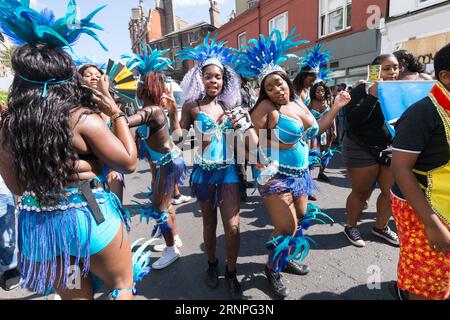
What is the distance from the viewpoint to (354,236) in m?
3.10

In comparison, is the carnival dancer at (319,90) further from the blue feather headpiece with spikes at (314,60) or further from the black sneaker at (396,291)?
the black sneaker at (396,291)

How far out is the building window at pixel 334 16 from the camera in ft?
33.7

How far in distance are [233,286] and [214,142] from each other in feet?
4.27

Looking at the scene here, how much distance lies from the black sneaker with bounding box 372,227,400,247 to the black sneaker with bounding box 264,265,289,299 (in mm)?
1515

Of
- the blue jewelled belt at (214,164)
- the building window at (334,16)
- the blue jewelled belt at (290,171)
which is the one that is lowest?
the blue jewelled belt at (290,171)

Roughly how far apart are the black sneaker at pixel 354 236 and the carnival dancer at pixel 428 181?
59.0 inches

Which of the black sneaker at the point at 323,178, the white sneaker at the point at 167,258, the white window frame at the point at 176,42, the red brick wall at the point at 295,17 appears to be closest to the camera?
the white sneaker at the point at 167,258

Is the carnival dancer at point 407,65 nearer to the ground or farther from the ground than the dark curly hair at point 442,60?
farther from the ground

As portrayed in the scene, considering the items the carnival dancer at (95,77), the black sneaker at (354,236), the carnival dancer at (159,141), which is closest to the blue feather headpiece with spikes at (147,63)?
the carnival dancer at (159,141)

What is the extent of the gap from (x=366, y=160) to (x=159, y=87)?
7.61 feet

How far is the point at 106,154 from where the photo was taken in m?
1.27

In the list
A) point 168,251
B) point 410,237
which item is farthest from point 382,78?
point 168,251

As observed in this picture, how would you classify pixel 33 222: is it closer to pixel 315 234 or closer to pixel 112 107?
pixel 112 107

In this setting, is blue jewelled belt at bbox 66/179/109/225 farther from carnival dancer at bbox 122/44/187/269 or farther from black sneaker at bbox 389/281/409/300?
black sneaker at bbox 389/281/409/300
